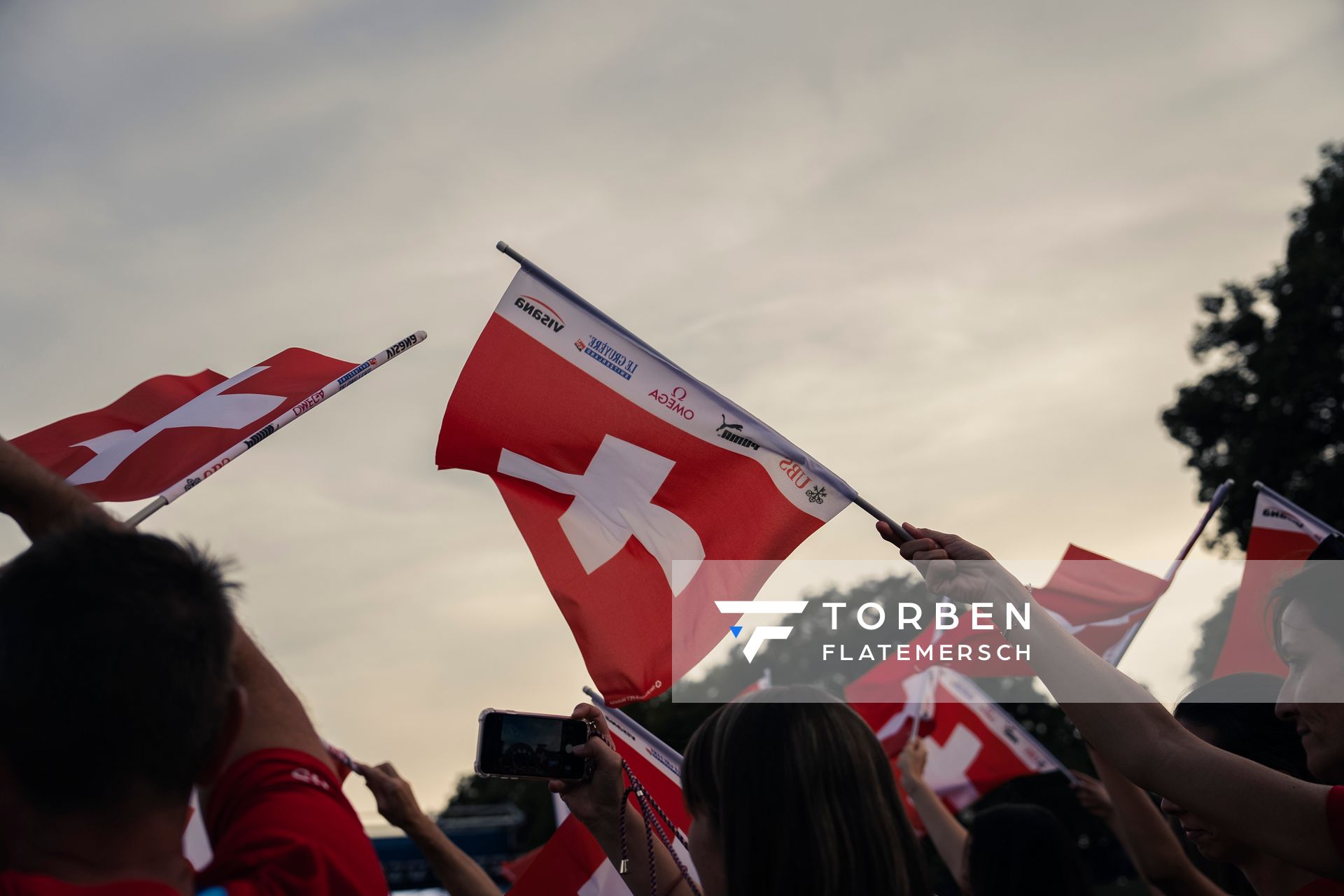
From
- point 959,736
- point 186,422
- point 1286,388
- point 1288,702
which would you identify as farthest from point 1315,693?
point 1286,388

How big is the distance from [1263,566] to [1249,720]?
4.98 m

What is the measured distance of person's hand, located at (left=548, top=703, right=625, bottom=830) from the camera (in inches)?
138

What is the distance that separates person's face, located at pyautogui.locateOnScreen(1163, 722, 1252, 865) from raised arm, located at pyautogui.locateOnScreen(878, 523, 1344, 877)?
86cm

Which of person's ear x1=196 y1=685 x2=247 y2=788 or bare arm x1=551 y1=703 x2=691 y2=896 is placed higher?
person's ear x1=196 y1=685 x2=247 y2=788

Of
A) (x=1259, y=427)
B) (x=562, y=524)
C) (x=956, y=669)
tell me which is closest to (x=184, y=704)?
(x=562, y=524)

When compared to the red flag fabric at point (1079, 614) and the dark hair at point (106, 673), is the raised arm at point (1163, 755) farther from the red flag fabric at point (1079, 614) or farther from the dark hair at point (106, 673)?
the red flag fabric at point (1079, 614)

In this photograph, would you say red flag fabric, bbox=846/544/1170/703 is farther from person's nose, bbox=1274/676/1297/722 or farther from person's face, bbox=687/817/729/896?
person's face, bbox=687/817/729/896

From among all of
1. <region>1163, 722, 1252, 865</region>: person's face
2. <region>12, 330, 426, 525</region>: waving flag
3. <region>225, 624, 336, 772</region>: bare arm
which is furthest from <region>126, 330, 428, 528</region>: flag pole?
<region>1163, 722, 1252, 865</region>: person's face

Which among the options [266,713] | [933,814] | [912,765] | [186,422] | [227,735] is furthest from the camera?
[912,765]

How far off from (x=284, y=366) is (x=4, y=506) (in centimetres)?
321

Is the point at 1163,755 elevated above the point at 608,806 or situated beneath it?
elevated above

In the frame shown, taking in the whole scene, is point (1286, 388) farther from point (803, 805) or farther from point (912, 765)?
point (803, 805)

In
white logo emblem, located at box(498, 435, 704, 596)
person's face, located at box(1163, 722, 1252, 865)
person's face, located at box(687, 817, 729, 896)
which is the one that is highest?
white logo emblem, located at box(498, 435, 704, 596)

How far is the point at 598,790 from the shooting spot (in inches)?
139
